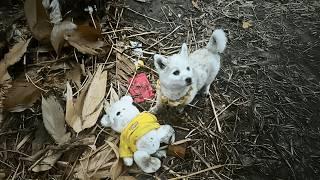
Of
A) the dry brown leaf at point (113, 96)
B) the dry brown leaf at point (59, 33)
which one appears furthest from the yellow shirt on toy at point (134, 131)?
the dry brown leaf at point (59, 33)

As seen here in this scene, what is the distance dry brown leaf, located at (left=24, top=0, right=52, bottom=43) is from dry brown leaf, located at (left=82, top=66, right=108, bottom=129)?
0.30 metres

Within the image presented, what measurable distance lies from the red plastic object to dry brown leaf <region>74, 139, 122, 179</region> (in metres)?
0.24

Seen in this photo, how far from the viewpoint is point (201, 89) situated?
1.93m

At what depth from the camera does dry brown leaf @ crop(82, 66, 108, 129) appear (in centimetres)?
183

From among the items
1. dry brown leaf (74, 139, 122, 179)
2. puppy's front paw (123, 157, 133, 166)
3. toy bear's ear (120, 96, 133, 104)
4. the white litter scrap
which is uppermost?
Result: the white litter scrap

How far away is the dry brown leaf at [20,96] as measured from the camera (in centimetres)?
181

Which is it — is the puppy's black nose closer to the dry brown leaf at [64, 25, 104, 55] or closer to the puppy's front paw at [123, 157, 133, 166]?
the puppy's front paw at [123, 157, 133, 166]

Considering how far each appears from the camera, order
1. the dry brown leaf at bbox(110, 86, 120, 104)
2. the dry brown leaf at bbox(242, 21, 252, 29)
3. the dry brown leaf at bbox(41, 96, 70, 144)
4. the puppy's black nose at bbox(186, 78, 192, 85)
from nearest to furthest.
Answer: the puppy's black nose at bbox(186, 78, 192, 85) < the dry brown leaf at bbox(41, 96, 70, 144) < the dry brown leaf at bbox(110, 86, 120, 104) < the dry brown leaf at bbox(242, 21, 252, 29)

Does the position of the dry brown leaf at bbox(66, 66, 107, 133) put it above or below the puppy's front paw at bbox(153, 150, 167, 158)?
above

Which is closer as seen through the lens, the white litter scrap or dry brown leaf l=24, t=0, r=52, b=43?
dry brown leaf l=24, t=0, r=52, b=43

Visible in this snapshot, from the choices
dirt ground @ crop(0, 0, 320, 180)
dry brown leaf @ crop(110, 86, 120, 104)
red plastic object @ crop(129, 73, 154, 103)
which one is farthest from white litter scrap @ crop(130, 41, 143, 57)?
dry brown leaf @ crop(110, 86, 120, 104)

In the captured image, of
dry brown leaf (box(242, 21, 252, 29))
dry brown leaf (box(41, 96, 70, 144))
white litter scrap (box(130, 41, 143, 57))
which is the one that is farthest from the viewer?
dry brown leaf (box(242, 21, 252, 29))

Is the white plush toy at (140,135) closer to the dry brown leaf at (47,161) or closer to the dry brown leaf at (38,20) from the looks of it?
the dry brown leaf at (47,161)

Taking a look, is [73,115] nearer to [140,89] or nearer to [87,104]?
[87,104]
